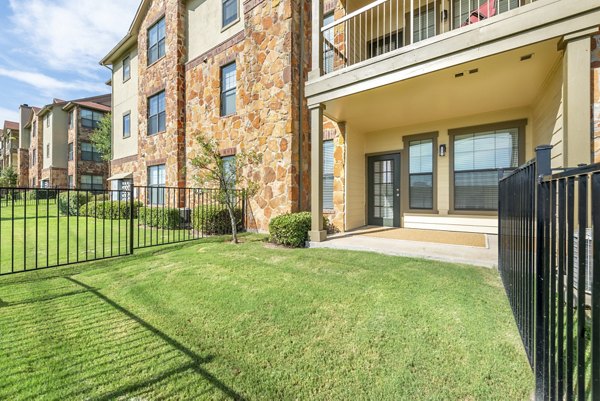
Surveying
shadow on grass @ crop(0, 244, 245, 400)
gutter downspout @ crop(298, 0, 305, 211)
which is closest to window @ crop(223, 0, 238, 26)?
gutter downspout @ crop(298, 0, 305, 211)

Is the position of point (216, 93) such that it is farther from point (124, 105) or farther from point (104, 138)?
point (104, 138)

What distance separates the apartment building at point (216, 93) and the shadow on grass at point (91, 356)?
4.65 m

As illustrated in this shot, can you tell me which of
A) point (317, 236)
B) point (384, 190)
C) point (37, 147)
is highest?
point (37, 147)

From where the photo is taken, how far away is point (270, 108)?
8.04 metres

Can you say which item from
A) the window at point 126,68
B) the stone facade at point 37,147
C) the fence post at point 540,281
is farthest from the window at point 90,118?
the fence post at point 540,281

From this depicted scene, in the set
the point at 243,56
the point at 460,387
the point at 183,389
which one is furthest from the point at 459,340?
the point at 243,56

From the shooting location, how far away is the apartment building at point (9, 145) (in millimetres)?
34000

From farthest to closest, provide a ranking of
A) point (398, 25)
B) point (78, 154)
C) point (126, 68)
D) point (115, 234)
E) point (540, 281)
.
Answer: point (78, 154)
point (126, 68)
point (115, 234)
point (398, 25)
point (540, 281)

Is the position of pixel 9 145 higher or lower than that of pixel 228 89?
higher

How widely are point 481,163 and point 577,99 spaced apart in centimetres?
358

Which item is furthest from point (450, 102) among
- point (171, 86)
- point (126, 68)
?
point (126, 68)

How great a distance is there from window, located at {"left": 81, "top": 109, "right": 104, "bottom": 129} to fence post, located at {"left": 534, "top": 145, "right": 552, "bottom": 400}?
29491 millimetres

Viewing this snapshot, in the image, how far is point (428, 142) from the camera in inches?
301

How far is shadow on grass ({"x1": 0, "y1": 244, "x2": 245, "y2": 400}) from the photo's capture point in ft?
6.53
